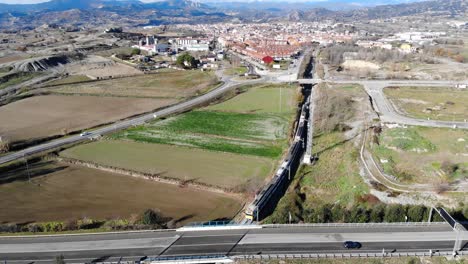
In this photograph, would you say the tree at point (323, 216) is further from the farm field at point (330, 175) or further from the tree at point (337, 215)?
the tree at point (337, 215)

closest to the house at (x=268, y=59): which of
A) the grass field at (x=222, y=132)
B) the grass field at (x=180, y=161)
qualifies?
the grass field at (x=222, y=132)

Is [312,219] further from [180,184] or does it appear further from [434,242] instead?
[180,184]

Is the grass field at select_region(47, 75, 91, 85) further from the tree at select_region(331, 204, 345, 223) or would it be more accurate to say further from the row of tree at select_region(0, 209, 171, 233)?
the tree at select_region(331, 204, 345, 223)

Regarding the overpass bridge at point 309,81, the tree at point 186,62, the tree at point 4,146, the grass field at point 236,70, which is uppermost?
the tree at point 186,62

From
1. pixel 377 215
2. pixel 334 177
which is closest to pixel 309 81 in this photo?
pixel 334 177

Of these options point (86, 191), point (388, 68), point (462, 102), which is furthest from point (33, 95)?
point (388, 68)

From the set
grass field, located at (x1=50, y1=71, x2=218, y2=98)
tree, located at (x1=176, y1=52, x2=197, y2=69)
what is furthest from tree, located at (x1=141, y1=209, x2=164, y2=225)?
tree, located at (x1=176, y1=52, x2=197, y2=69)
